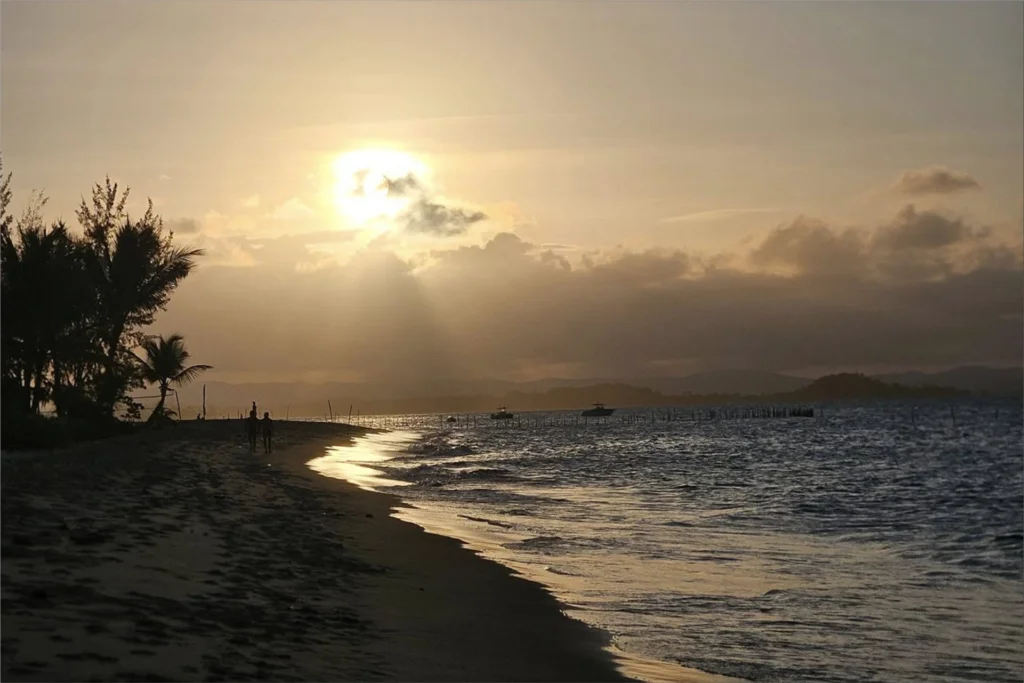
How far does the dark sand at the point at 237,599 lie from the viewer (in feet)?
24.2

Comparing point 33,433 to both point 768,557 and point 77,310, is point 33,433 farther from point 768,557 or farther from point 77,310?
point 768,557

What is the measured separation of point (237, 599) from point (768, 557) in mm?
13624

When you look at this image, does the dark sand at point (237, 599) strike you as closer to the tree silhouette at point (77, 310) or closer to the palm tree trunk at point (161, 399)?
the tree silhouette at point (77, 310)

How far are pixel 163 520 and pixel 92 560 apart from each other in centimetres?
395

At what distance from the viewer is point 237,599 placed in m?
9.86

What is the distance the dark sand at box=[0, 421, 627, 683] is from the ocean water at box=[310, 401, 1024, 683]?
1.51 m

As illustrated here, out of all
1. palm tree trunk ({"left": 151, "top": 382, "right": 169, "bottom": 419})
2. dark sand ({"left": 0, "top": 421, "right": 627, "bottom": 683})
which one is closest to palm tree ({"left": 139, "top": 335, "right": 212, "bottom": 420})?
palm tree trunk ({"left": 151, "top": 382, "right": 169, "bottom": 419})

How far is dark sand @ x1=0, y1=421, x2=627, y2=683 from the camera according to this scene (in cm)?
737

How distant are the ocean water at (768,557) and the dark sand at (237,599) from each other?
151 centimetres

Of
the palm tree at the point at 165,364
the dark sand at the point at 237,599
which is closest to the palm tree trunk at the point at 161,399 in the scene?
the palm tree at the point at 165,364

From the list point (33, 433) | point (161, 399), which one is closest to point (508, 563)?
point (33, 433)

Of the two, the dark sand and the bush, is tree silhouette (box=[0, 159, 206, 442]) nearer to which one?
the bush

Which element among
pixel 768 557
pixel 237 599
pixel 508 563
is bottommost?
pixel 768 557

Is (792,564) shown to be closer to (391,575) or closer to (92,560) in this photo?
(391,575)
